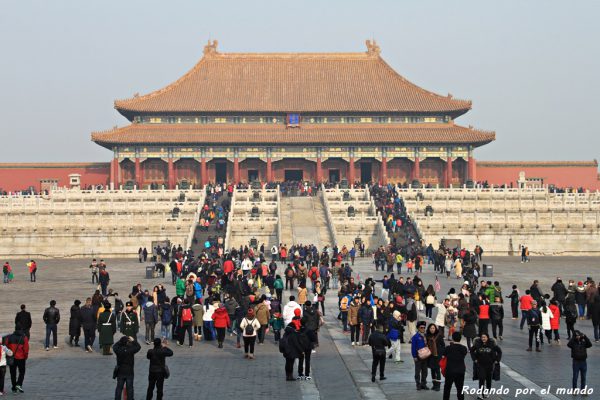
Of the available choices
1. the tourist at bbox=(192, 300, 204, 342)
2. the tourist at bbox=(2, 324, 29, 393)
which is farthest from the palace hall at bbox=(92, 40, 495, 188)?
the tourist at bbox=(2, 324, 29, 393)

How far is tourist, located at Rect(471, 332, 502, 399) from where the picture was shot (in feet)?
52.1

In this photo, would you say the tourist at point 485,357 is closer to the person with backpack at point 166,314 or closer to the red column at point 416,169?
the person with backpack at point 166,314

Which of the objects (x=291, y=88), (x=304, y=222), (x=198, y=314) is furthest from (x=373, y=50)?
(x=198, y=314)

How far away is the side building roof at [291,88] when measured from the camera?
79625mm

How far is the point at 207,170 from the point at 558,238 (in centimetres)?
3406

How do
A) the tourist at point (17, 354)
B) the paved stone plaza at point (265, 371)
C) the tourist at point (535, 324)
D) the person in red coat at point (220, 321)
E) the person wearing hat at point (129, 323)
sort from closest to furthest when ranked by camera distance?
the paved stone plaza at point (265, 371) → the tourist at point (17, 354) → the person wearing hat at point (129, 323) → the tourist at point (535, 324) → the person in red coat at point (220, 321)

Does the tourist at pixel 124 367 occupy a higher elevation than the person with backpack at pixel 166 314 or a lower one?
lower

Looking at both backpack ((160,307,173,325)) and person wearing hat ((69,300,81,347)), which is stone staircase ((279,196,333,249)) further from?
person wearing hat ((69,300,81,347))

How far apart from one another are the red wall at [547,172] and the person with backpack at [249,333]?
60460 millimetres

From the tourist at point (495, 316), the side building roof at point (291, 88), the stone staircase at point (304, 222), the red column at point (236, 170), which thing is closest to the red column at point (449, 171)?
the side building roof at point (291, 88)

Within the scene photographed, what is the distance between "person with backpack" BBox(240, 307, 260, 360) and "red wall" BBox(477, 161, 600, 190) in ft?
198

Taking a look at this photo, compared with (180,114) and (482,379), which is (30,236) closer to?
(180,114)

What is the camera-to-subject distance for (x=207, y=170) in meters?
78.9

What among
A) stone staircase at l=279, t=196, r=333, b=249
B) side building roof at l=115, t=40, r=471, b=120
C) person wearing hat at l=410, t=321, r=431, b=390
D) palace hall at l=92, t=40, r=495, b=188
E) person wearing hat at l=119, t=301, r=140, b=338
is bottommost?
person wearing hat at l=410, t=321, r=431, b=390
